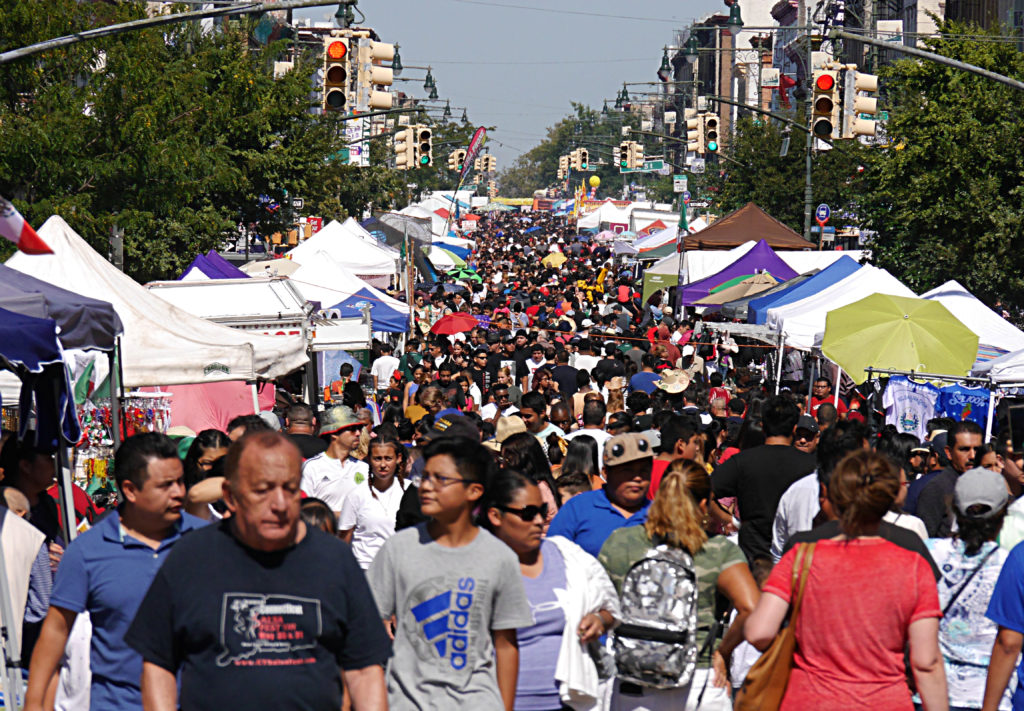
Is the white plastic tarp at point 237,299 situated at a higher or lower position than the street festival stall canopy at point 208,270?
higher

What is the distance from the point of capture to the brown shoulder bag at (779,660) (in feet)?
15.4

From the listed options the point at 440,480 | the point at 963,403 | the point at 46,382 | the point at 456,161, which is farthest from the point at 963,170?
the point at 456,161

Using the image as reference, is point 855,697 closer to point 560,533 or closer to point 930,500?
point 560,533

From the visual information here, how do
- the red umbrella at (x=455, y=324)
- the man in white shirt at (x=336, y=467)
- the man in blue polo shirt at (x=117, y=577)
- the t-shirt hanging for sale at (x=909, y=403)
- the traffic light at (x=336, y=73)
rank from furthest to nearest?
the red umbrella at (x=455, y=324), the traffic light at (x=336, y=73), the t-shirt hanging for sale at (x=909, y=403), the man in white shirt at (x=336, y=467), the man in blue polo shirt at (x=117, y=577)

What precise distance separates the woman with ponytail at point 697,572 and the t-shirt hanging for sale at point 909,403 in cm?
959

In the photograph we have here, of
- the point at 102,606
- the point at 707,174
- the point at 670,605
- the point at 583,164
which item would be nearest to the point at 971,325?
the point at 670,605

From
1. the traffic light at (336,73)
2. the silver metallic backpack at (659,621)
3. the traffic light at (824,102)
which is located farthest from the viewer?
the traffic light at (824,102)

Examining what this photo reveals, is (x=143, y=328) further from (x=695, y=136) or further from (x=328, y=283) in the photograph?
(x=695, y=136)

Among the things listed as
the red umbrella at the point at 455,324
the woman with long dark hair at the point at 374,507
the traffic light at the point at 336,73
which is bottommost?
the red umbrella at the point at 455,324

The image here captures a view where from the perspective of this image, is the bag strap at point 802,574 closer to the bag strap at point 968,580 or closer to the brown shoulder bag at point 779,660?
the brown shoulder bag at point 779,660

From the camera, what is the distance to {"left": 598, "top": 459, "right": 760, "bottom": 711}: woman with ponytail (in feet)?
17.8

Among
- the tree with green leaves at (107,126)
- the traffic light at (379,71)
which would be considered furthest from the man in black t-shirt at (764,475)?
the tree with green leaves at (107,126)

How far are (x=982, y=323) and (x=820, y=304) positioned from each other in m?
2.52

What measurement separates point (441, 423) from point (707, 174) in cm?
5308
